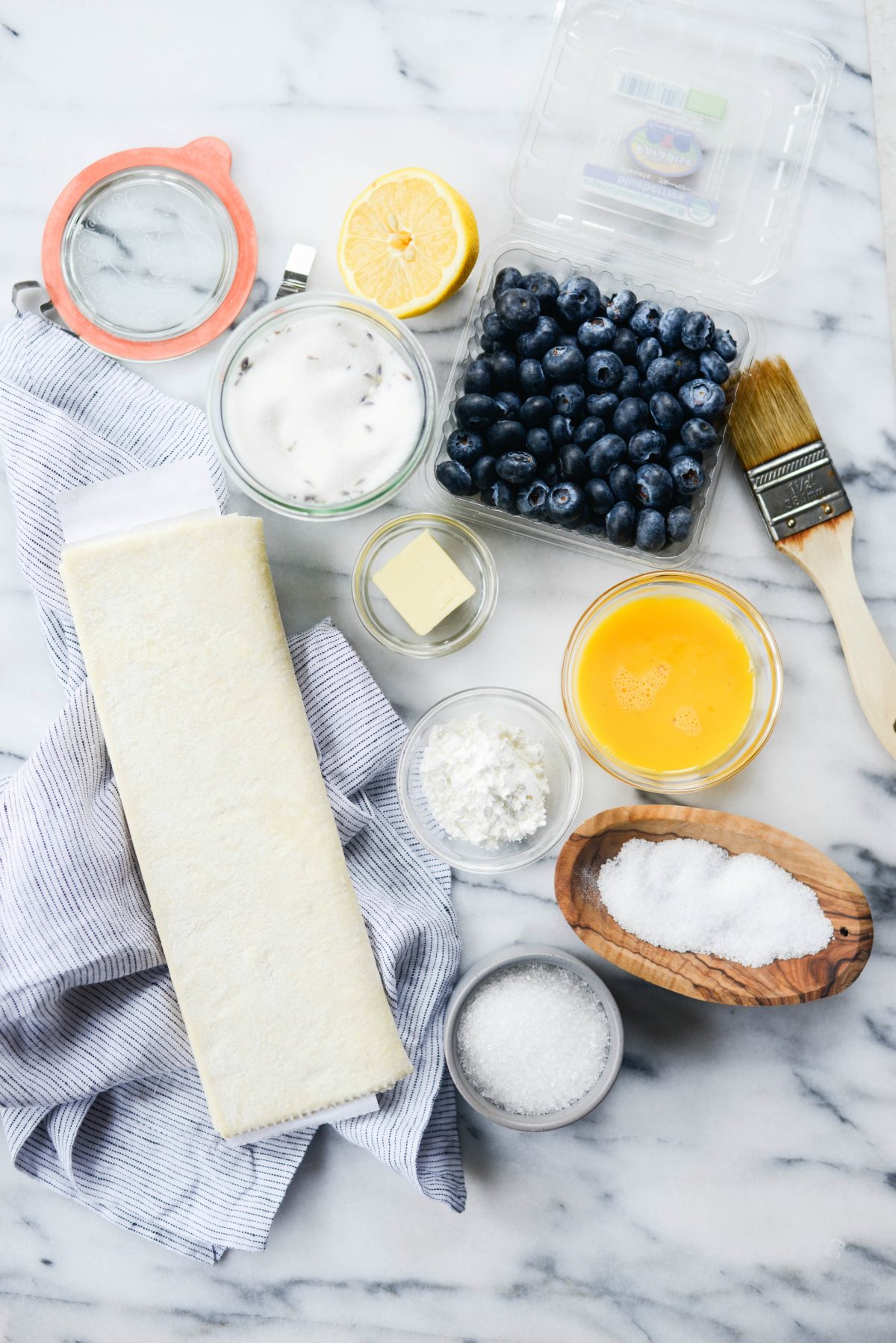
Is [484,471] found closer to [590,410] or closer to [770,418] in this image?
[590,410]

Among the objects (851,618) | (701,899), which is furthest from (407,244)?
(701,899)

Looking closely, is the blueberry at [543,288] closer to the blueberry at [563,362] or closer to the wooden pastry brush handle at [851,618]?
the blueberry at [563,362]

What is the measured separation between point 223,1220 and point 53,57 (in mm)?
1559

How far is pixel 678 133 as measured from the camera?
118cm

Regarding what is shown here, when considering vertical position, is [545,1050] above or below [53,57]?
below

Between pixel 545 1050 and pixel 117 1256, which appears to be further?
pixel 117 1256

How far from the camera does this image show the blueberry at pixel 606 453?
1.09 m

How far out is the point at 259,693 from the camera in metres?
1.10

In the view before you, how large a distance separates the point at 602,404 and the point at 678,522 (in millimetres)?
168

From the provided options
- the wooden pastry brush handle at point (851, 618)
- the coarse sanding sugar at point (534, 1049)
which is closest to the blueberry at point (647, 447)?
the wooden pastry brush handle at point (851, 618)

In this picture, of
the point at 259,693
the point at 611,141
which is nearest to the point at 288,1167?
the point at 259,693

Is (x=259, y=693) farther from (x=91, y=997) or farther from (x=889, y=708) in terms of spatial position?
(x=889, y=708)

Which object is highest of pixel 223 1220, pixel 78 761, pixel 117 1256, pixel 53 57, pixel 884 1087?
pixel 53 57

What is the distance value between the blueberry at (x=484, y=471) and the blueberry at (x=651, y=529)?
0.18 m
